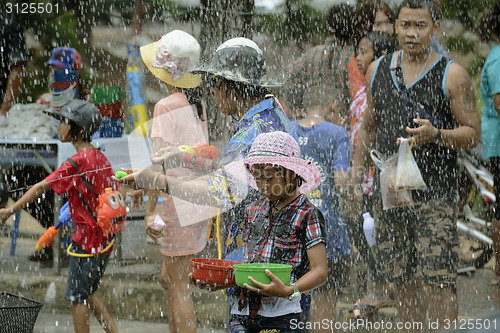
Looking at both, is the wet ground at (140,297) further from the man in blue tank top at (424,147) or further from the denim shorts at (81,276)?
the man in blue tank top at (424,147)

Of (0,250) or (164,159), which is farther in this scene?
(0,250)

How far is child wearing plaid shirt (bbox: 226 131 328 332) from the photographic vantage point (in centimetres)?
311

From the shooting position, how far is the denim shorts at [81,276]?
4.87 m

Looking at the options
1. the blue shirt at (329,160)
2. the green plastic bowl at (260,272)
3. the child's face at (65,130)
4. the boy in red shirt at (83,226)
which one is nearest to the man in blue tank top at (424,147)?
the blue shirt at (329,160)

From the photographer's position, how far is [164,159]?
144 inches

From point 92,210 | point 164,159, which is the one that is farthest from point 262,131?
point 92,210

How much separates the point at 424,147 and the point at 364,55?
208 centimetres

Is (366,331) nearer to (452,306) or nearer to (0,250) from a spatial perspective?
(452,306)

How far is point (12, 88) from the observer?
782 centimetres

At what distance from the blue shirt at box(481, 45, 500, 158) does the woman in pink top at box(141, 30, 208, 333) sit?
7.60 feet

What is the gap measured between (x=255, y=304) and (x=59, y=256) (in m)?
3.99

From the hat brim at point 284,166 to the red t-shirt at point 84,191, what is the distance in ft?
6.00

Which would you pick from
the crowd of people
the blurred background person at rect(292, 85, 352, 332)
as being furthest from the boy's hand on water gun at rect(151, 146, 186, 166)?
the blurred background person at rect(292, 85, 352, 332)

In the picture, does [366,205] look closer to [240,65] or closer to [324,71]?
[324,71]
